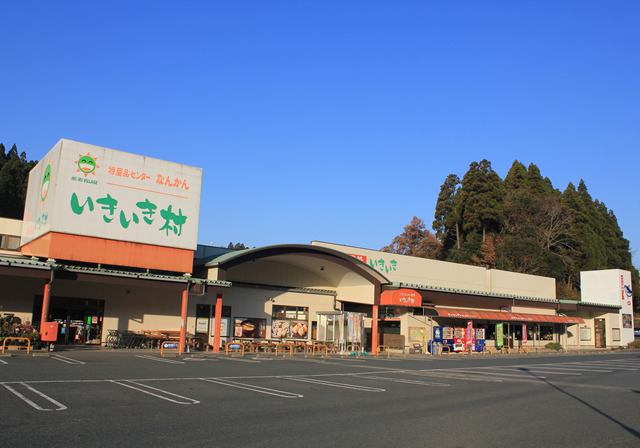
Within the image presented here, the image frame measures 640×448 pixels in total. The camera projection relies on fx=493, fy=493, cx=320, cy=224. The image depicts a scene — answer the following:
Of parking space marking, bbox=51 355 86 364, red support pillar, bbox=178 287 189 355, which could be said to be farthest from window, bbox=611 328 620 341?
parking space marking, bbox=51 355 86 364

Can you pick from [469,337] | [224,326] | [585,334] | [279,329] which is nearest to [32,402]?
[224,326]

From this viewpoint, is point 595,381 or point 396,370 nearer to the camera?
point 595,381

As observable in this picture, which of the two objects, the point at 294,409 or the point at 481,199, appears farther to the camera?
the point at 481,199

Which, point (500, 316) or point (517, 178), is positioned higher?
point (517, 178)

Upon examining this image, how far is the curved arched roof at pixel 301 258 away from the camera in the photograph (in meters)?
25.4

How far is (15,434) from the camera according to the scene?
6.34 metres

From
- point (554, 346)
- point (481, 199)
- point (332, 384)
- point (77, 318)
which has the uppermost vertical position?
point (481, 199)

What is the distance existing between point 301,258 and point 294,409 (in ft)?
67.5

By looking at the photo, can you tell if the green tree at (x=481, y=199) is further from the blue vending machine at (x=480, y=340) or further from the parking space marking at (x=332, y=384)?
the parking space marking at (x=332, y=384)

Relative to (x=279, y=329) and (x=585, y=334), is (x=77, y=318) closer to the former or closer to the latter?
(x=279, y=329)

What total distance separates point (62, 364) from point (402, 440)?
39.5 feet

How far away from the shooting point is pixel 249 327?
29234mm

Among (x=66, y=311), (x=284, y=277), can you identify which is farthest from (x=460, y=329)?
(x=66, y=311)

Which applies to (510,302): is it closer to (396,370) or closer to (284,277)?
(284,277)
